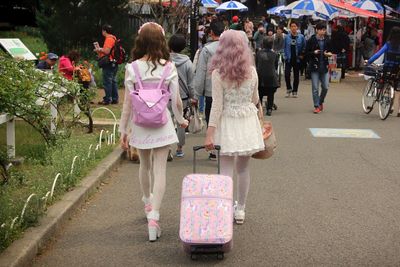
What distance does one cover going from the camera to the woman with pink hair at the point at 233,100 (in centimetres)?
580

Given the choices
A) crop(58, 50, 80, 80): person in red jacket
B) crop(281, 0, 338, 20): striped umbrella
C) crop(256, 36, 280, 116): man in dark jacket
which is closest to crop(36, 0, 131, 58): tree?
crop(281, 0, 338, 20): striped umbrella

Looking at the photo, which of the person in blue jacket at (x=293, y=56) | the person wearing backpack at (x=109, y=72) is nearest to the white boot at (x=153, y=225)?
the person wearing backpack at (x=109, y=72)

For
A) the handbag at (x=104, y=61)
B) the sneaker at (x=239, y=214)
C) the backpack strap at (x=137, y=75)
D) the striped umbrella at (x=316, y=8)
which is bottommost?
the sneaker at (x=239, y=214)

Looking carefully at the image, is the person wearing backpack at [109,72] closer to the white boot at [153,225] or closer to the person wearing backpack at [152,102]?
the person wearing backpack at [152,102]

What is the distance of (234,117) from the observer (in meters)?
5.92

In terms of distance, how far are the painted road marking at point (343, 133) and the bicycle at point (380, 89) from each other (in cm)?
130

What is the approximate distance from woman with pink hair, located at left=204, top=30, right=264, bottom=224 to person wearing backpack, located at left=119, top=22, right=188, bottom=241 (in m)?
0.35

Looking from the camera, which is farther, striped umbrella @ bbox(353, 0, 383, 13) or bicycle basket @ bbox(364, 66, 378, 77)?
striped umbrella @ bbox(353, 0, 383, 13)

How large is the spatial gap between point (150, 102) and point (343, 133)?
23.5 ft

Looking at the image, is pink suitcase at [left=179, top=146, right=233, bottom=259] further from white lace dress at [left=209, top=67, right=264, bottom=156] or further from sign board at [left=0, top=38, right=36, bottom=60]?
sign board at [left=0, top=38, right=36, bottom=60]

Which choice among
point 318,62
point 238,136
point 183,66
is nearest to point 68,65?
point 183,66

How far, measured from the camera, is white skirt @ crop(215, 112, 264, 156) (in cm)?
588

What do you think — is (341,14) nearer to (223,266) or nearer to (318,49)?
(318,49)

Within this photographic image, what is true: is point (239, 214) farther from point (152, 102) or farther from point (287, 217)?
point (152, 102)
